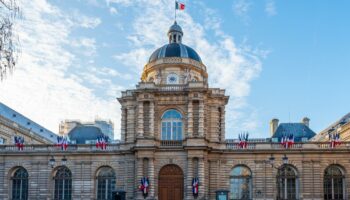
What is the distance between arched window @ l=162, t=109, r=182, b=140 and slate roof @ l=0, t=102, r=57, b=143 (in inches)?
1026

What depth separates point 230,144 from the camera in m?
45.3

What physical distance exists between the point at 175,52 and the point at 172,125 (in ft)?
29.0

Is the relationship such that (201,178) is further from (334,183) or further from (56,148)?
(56,148)

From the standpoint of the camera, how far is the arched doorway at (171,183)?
43.8 m

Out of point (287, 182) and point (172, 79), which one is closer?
point (287, 182)

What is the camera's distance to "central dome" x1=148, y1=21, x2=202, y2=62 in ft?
164

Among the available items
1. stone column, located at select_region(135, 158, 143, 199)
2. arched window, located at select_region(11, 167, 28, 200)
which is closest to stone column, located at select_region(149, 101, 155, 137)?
stone column, located at select_region(135, 158, 143, 199)

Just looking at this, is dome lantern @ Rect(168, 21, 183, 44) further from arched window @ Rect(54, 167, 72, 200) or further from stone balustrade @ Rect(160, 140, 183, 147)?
arched window @ Rect(54, 167, 72, 200)

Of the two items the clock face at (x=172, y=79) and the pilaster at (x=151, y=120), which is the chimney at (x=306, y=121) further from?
the pilaster at (x=151, y=120)

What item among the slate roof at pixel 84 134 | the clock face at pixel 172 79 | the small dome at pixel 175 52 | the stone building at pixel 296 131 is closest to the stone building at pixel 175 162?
the clock face at pixel 172 79

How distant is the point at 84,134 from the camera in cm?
7088

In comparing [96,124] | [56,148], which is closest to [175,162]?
[56,148]

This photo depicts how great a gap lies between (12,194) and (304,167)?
27558mm

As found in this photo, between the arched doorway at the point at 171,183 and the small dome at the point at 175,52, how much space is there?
12344 mm
